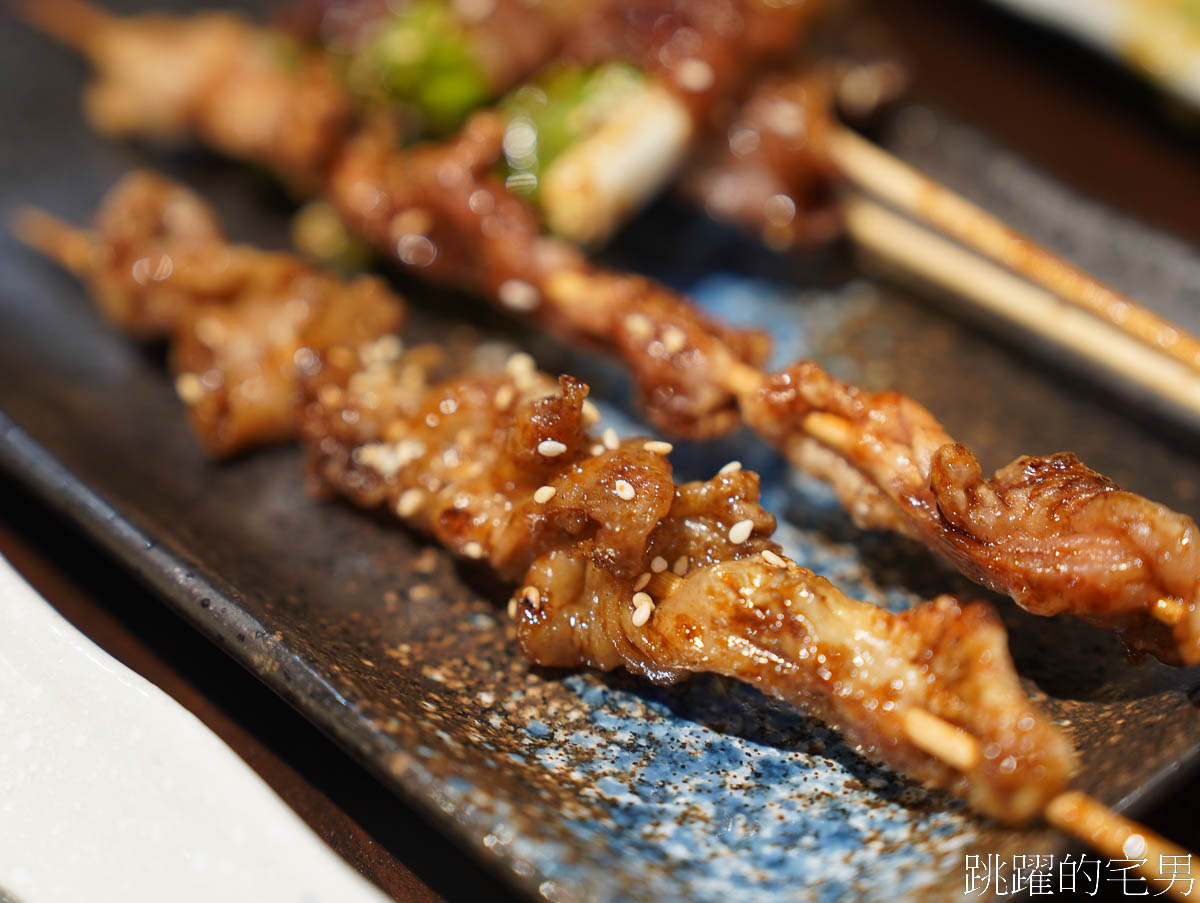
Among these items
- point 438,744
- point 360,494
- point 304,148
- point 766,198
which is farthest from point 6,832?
point 766,198

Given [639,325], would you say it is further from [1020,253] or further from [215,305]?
[215,305]

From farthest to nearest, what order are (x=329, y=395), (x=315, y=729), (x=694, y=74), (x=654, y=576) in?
(x=694, y=74) → (x=329, y=395) → (x=315, y=729) → (x=654, y=576)

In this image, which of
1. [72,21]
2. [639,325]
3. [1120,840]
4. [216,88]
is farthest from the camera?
[72,21]

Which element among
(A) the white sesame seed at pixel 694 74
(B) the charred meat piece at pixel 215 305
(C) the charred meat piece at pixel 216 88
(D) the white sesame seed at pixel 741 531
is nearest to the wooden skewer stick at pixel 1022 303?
(A) the white sesame seed at pixel 694 74

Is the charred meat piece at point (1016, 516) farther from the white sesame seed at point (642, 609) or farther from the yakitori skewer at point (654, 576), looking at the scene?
the white sesame seed at point (642, 609)

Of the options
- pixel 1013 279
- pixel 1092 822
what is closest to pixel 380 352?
pixel 1013 279

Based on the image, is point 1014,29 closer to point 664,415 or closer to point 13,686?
point 664,415

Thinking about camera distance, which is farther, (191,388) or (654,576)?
(191,388)
